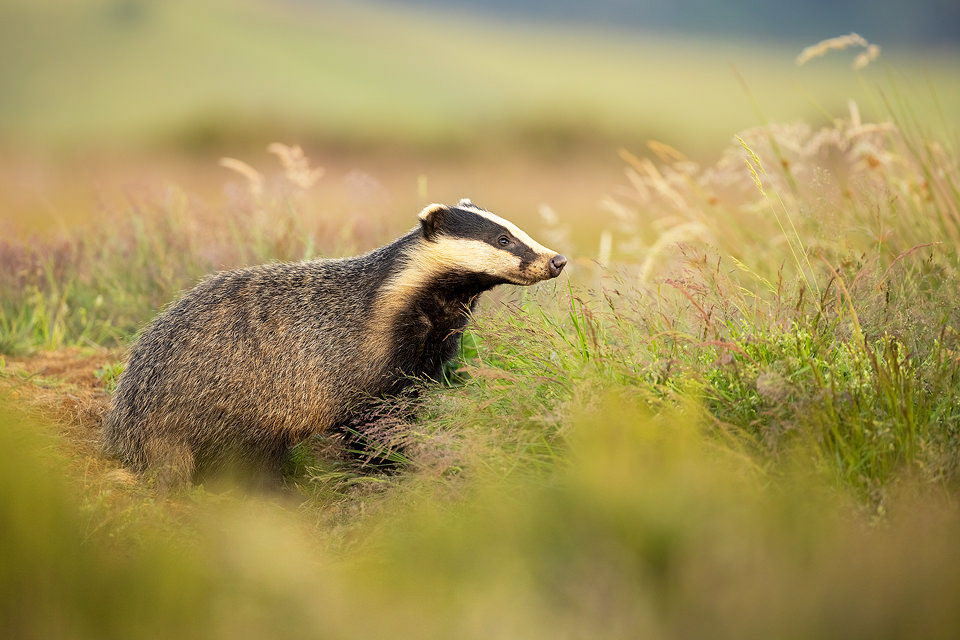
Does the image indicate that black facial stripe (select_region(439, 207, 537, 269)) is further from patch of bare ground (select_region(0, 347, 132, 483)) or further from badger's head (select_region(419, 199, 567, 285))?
patch of bare ground (select_region(0, 347, 132, 483))

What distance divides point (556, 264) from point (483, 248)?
0.43 metres

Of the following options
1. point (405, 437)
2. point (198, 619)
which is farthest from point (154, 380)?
point (198, 619)

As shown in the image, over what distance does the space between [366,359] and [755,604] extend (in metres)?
3.23

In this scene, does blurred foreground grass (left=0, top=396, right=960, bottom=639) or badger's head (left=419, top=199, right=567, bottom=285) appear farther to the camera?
badger's head (left=419, top=199, right=567, bottom=285)

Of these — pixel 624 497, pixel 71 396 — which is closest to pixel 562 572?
pixel 624 497

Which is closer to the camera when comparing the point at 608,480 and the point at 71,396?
the point at 608,480

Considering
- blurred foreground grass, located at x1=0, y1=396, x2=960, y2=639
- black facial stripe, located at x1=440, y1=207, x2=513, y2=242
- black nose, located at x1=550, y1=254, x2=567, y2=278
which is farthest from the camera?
black facial stripe, located at x1=440, y1=207, x2=513, y2=242

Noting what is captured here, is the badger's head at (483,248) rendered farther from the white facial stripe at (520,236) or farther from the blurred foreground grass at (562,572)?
the blurred foreground grass at (562,572)

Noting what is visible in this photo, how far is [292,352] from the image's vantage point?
4938 mm

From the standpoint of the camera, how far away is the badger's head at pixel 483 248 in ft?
16.0

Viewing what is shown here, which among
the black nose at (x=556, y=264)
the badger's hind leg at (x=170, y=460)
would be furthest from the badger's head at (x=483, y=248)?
the badger's hind leg at (x=170, y=460)

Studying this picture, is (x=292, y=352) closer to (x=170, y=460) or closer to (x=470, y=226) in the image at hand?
(x=170, y=460)

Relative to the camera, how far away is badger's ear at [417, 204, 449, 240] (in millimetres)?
4977

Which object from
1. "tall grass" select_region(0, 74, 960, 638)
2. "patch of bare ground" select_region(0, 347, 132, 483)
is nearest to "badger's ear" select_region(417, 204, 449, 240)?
"tall grass" select_region(0, 74, 960, 638)
